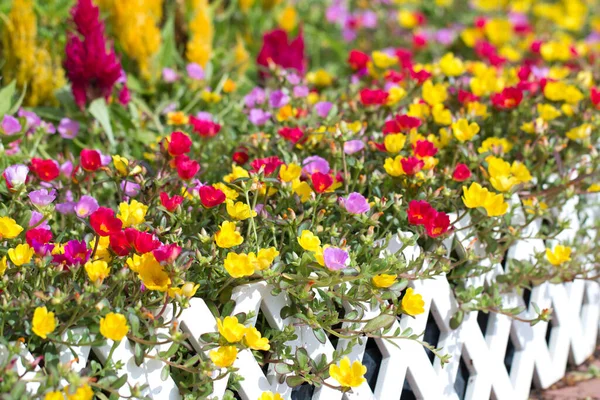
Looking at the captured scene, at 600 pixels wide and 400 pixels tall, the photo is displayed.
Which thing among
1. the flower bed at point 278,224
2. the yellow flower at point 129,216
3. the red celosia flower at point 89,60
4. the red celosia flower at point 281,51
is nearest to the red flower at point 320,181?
the flower bed at point 278,224

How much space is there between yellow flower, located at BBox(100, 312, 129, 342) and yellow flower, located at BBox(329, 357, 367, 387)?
465mm

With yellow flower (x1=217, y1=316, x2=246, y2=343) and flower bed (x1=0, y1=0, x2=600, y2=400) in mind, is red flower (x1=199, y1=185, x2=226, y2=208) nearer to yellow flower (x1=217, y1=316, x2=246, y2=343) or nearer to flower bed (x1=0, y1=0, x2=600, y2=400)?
flower bed (x1=0, y1=0, x2=600, y2=400)

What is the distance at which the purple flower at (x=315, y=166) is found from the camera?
208 cm

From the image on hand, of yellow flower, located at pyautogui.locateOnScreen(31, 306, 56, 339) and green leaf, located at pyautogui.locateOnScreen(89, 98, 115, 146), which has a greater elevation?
yellow flower, located at pyautogui.locateOnScreen(31, 306, 56, 339)

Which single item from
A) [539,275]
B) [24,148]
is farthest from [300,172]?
[24,148]

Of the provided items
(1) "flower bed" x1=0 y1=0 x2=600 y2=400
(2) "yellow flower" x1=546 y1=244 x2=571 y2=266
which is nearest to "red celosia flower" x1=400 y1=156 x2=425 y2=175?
(1) "flower bed" x1=0 y1=0 x2=600 y2=400

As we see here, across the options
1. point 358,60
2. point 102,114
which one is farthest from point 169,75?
point 358,60

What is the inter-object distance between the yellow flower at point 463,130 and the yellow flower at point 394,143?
0.20m

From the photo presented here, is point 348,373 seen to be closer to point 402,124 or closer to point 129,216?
→ point 129,216

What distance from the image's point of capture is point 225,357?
158cm

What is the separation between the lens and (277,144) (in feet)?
7.70

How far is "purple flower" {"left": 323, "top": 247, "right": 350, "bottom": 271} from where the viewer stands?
166cm

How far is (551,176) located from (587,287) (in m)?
0.43

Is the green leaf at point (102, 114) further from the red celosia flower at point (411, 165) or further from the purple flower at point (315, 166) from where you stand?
the red celosia flower at point (411, 165)
